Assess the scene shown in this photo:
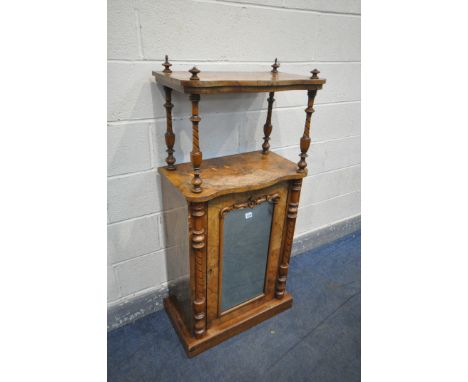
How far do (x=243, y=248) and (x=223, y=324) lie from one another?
0.43 meters

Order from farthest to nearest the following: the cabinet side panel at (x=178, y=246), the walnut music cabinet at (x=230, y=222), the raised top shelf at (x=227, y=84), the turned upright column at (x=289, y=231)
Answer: the turned upright column at (x=289, y=231) < the cabinet side panel at (x=178, y=246) < the walnut music cabinet at (x=230, y=222) < the raised top shelf at (x=227, y=84)

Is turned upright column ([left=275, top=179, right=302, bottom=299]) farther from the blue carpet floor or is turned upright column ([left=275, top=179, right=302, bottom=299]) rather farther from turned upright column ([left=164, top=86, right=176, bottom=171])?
turned upright column ([left=164, top=86, right=176, bottom=171])

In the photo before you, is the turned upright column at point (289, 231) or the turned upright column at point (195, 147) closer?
the turned upright column at point (195, 147)

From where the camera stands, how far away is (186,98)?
4.21ft

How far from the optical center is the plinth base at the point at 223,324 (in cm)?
139

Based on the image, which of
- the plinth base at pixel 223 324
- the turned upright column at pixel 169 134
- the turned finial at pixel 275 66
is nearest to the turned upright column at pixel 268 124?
the turned finial at pixel 275 66

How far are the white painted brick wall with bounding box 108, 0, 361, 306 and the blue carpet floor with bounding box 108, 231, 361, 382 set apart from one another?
246 millimetres

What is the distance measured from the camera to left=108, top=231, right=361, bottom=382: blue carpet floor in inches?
52.6

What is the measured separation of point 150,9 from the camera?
110 cm

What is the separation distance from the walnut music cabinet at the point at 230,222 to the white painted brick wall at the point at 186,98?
79 millimetres

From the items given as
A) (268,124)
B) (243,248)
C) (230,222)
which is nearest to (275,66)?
(268,124)

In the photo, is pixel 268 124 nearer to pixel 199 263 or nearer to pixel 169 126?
pixel 169 126

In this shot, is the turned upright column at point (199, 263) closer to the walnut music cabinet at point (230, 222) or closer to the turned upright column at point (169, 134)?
the walnut music cabinet at point (230, 222)

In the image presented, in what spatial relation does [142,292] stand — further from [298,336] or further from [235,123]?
[235,123]
